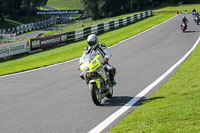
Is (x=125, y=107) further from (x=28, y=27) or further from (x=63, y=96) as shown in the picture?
(x=28, y=27)

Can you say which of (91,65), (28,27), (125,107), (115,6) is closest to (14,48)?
(91,65)

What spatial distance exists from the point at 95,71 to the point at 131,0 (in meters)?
94.7

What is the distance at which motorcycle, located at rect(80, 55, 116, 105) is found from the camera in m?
9.25

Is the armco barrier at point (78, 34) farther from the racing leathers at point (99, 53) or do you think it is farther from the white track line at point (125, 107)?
the racing leathers at point (99, 53)

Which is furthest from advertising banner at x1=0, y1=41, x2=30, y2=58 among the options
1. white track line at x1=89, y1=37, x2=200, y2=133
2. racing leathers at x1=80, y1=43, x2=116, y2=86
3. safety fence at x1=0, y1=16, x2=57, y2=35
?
safety fence at x1=0, y1=16, x2=57, y2=35

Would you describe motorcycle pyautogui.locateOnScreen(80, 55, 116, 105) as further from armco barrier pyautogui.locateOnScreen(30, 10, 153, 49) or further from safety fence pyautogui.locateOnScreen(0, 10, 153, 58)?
armco barrier pyautogui.locateOnScreen(30, 10, 153, 49)

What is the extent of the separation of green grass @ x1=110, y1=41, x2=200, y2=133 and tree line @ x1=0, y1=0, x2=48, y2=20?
94550 mm

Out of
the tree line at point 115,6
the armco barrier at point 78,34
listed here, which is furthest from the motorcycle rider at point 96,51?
the tree line at point 115,6

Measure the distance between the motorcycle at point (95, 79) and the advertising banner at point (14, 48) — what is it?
1875 cm

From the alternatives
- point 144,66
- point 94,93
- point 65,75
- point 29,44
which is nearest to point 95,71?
point 94,93

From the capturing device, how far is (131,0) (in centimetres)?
10150

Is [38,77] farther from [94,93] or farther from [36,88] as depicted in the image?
[94,93]

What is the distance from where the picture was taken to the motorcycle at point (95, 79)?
9.25 meters

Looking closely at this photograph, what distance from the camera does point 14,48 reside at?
2830cm
